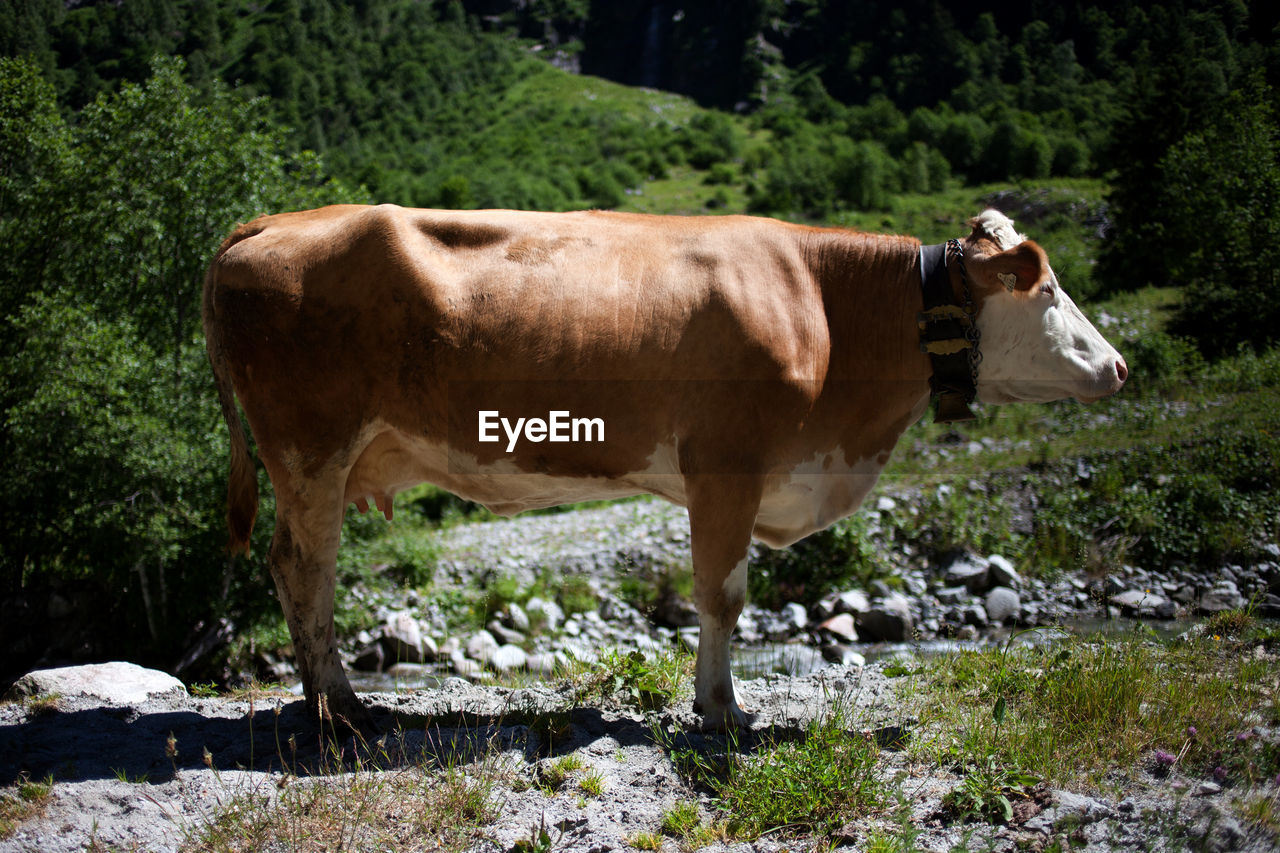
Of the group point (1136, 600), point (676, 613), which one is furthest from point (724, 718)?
point (676, 613)

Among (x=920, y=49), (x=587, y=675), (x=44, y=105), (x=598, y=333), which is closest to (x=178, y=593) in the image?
(x=44, y=105)

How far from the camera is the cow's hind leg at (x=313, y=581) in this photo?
15.8 feet

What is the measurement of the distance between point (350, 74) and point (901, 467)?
226 feet

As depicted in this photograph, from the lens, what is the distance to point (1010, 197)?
54469 millimetres

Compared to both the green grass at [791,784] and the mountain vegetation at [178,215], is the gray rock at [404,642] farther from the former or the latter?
the green grass at [791,784]

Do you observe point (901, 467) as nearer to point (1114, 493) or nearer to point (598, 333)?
point (1114, 493)

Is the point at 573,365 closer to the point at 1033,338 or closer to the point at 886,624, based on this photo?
the point at 1033,338

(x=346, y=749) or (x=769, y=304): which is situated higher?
(x=769, y=304)

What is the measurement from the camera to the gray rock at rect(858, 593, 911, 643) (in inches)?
430

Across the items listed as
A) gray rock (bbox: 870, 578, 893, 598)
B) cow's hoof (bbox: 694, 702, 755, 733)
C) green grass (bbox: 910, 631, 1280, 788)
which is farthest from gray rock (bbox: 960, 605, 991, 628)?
cow's hoof (bbox: 694, 702, 755, 733)

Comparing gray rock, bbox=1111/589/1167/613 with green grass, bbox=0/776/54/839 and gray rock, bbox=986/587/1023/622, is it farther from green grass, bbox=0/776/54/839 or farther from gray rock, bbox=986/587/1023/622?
green grass, bbox=0/776/54/839

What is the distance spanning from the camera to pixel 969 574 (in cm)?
1237

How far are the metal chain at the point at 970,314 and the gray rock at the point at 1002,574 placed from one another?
797 cm

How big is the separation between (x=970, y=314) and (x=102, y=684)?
593cm
